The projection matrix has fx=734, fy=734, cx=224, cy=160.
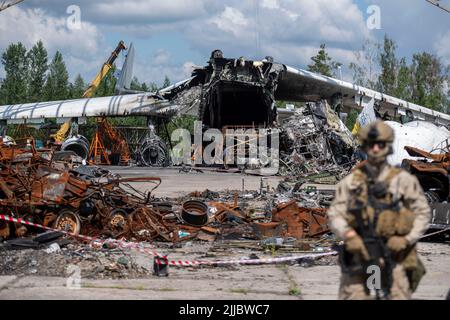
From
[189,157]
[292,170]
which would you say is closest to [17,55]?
[189,157]

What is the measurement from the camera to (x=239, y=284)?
30.8ft

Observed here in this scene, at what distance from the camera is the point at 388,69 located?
77.2 metres

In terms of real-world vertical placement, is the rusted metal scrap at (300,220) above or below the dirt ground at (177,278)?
above

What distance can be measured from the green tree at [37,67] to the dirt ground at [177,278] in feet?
288

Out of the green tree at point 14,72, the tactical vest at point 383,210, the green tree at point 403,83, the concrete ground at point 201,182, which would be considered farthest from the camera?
the green tree at point 14,72

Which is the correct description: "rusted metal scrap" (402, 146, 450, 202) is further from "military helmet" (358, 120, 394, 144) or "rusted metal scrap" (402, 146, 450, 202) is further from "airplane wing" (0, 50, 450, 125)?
"airplane wing" (0, 50, 450, 125)

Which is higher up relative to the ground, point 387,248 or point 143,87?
point 143,87

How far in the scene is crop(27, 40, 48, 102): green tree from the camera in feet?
315

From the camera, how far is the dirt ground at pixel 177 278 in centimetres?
862

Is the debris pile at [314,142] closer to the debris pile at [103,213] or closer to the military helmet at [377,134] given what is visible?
the debris pile at [103,213]

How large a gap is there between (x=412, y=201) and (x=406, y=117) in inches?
1566

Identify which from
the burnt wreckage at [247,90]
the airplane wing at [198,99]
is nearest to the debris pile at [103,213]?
the burnt wreckage at [247,90]

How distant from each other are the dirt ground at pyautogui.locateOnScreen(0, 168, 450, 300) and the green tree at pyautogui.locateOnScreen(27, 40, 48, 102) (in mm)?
87901
